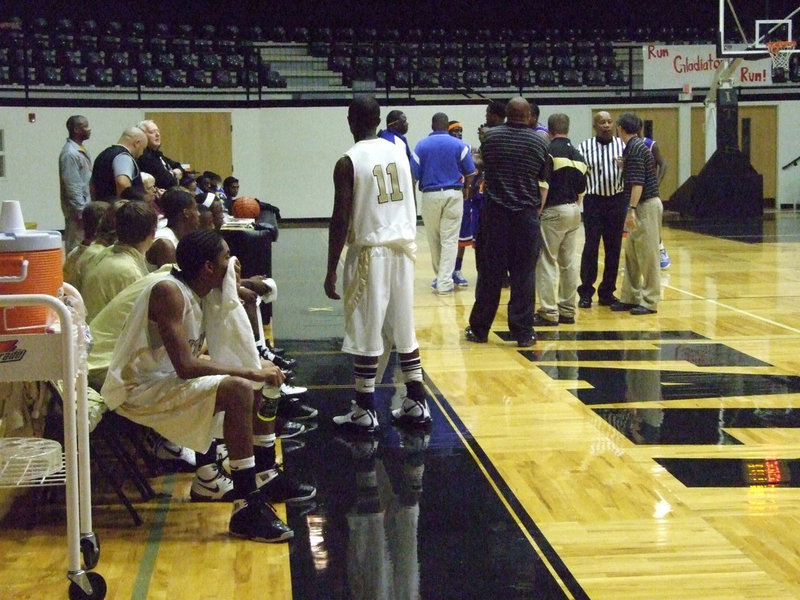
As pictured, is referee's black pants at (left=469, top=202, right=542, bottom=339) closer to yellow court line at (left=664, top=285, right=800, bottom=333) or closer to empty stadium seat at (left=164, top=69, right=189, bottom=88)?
yellow court line at (left=664, top=285, right=800, bottom=333)

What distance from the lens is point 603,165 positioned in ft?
29.1

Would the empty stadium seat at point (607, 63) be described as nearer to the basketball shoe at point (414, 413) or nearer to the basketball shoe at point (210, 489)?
the basketball shoe at point (414, 413)

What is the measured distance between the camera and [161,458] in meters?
4.93

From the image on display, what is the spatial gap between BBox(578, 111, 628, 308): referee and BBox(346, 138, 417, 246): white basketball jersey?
3732mm

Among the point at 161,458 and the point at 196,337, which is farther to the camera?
the point at 161,458

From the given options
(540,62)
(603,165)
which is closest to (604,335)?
(603,165)

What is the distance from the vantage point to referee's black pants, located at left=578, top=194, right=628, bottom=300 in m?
9.02

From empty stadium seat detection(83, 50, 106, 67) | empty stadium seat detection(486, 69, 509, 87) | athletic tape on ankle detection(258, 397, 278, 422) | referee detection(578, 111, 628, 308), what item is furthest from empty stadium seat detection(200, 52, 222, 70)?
athletic tape on ankle detection(258, 397, 278, 422)

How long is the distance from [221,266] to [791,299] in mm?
6755

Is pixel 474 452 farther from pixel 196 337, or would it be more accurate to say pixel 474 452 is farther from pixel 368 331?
pixel 196 337

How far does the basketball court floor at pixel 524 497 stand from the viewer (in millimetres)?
3566

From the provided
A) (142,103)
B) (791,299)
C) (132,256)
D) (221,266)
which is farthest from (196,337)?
(142,103)

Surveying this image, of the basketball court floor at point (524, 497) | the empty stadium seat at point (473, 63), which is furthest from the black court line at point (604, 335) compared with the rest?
the empty stadium seat at point (473, 63)

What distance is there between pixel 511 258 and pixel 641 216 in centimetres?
180
